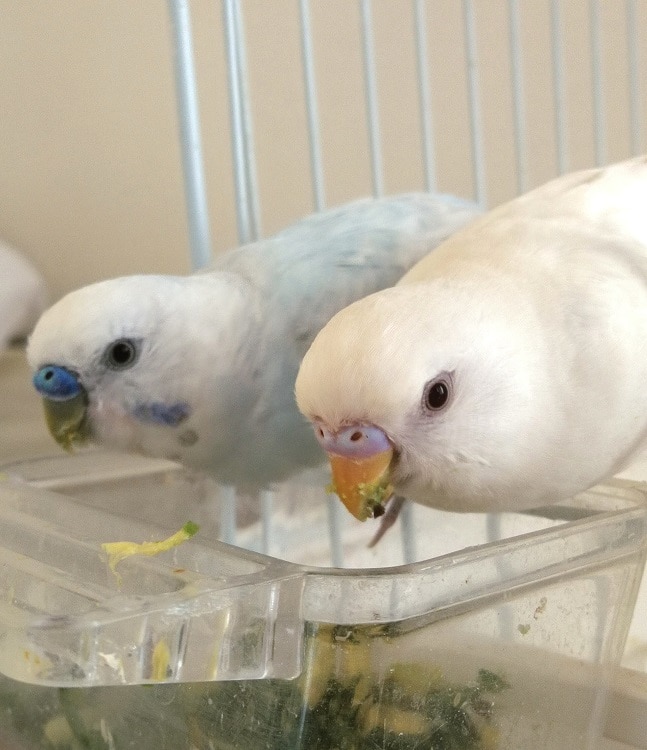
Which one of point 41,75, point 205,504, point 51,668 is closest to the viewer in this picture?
point 51,668

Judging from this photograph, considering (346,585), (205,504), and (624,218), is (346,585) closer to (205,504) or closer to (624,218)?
(624,218)

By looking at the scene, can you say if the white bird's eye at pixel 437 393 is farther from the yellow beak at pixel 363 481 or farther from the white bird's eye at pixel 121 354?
the white bird's eye at pixel 121 354

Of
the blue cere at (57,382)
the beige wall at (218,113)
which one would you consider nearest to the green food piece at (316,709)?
the blue cere at (57,382)

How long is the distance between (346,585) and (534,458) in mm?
176

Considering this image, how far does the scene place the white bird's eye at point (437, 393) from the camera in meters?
0.53

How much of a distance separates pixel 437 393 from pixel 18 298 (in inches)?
43.5

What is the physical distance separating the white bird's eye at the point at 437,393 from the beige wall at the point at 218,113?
31.8 inches

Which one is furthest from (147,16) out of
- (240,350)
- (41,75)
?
(240,350)

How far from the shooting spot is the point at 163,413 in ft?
2.58

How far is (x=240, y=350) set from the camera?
82cm

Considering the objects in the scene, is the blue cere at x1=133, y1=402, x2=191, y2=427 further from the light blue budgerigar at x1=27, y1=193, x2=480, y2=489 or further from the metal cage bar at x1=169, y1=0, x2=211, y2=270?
the metal cage bar at x1=169, y1=0, x2=211, y2=270

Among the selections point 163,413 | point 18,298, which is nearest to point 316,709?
point 163,413

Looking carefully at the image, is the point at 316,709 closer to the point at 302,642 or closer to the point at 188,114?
the point at 302,642

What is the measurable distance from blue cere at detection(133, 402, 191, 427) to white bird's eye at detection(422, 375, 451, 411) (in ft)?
1.03
